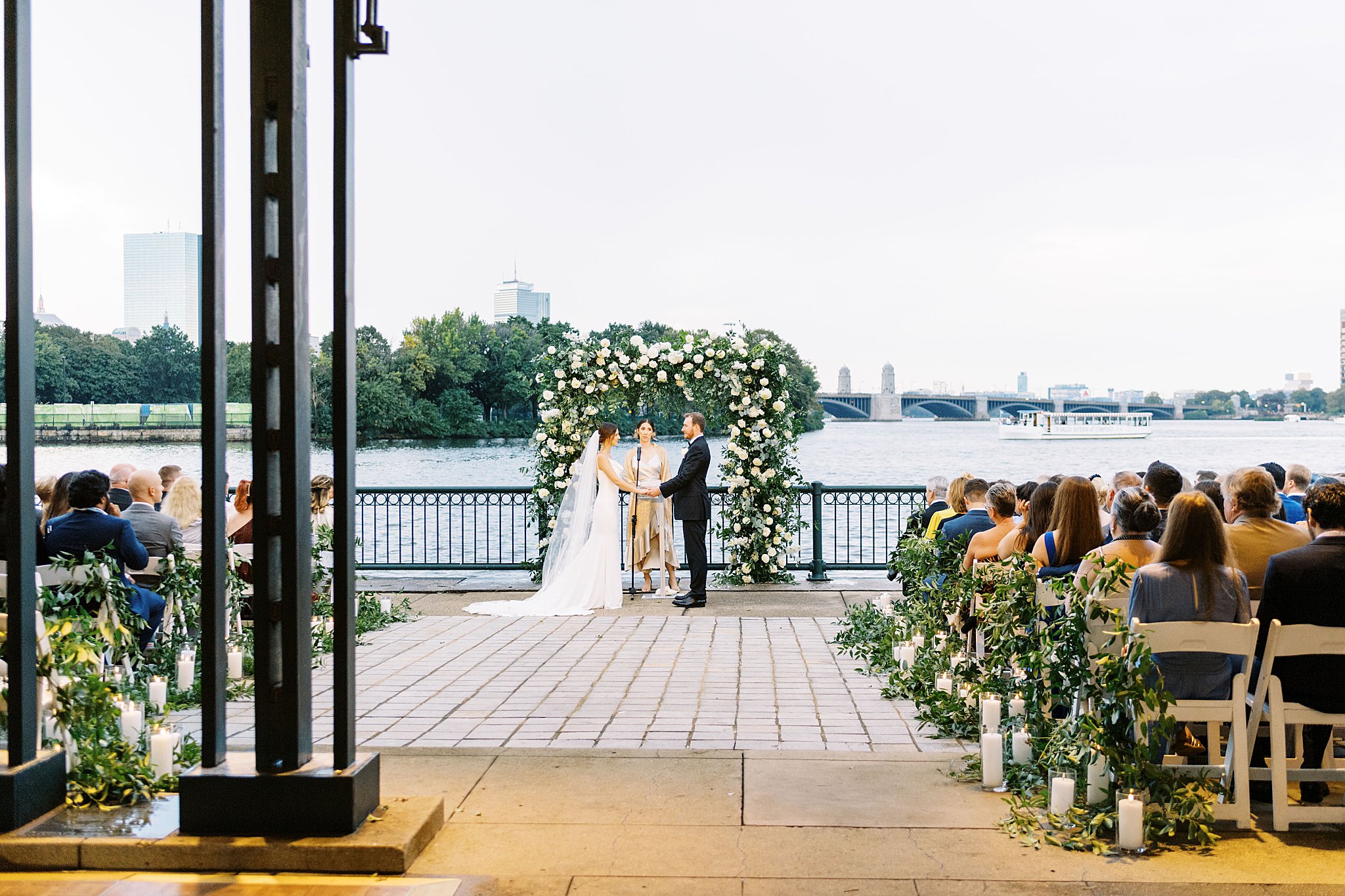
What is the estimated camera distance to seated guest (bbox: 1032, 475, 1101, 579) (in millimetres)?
5844

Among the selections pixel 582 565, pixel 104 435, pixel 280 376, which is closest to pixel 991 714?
pixel 280 376

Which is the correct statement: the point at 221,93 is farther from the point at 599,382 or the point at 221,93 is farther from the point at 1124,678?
the point at 599,382

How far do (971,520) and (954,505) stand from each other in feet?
A: 2.27

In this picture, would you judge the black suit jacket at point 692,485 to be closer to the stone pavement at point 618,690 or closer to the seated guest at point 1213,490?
the stone pavement at point 618,690

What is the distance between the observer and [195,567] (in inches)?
268

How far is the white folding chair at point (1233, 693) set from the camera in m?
4.07

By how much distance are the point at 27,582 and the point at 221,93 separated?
191cm

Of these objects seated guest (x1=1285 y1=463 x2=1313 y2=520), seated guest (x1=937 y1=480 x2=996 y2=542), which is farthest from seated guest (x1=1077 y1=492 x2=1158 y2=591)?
seated guest (x1=1285 y1=463 x2=1313 y2=520)

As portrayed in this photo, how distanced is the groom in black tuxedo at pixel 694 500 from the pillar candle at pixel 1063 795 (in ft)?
22.2

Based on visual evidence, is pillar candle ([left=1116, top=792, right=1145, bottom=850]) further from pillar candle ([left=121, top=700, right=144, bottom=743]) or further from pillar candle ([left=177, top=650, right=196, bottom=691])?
pillar candle ([left=177, top=650, right=196, bottom=691])

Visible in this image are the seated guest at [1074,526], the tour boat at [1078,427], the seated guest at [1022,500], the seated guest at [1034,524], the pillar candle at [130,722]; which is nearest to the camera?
the pillar candle at [130,722]

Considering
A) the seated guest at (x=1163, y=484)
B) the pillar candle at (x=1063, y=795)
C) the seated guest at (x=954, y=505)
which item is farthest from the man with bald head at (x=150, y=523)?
the seated guest at (x=1163, y=484)

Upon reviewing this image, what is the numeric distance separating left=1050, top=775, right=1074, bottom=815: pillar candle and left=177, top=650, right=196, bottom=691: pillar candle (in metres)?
4.80

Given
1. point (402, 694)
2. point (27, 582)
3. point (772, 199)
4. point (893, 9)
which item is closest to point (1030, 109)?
point (893, 9)
